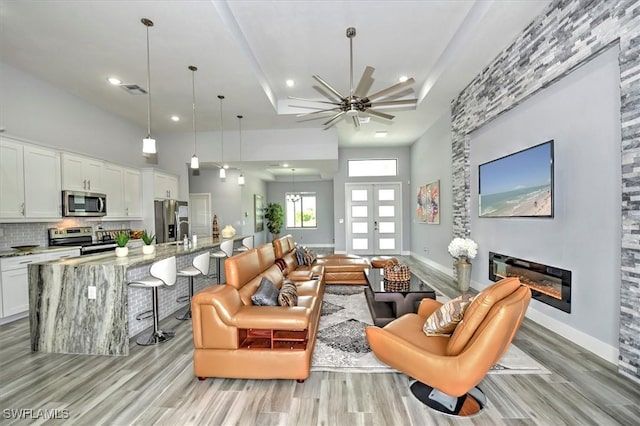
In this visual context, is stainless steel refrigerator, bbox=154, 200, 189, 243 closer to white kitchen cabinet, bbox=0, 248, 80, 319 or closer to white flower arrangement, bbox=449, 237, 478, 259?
white kitchen cabinet, bbox=0, 248, 80, 319

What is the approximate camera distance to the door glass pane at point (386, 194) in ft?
30.2

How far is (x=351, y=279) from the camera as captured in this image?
5.31 meters

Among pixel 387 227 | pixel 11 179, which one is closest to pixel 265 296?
pixel 11 179

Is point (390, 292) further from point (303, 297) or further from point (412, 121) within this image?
point (412, 121)

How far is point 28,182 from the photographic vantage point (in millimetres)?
3947

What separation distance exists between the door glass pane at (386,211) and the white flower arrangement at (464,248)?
4204 mm

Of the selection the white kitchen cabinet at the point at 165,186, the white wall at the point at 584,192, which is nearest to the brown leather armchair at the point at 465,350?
the white wall at the point at 584,192

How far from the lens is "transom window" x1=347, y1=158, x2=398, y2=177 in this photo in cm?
923

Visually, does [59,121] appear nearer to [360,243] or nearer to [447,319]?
[447,319]

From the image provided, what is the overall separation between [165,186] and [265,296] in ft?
16.8

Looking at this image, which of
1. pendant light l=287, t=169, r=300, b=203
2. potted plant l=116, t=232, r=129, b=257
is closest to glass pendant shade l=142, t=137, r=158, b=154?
potted plant l=116, t=232, r=129, b=257

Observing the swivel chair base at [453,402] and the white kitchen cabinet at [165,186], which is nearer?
the swivel chair base at [453,402]

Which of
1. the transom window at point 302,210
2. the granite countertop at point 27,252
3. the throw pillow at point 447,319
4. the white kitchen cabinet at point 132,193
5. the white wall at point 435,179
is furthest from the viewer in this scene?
the transom window at point 302,210

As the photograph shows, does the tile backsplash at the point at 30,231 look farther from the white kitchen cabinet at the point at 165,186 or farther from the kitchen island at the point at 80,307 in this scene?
the kitchen island at the point at 80,307
